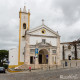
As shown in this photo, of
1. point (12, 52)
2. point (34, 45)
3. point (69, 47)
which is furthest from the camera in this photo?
point (69, 47)

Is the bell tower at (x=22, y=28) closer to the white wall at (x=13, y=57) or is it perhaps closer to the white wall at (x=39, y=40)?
the white wall at (x=13, y=57)

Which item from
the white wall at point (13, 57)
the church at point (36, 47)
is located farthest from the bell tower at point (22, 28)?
the white wall at point (13, 57)

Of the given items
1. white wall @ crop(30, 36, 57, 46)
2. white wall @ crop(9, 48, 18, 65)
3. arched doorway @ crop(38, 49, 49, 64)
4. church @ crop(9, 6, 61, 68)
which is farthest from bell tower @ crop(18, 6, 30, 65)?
arched doorway @ crop(38, 49, 49, 64)

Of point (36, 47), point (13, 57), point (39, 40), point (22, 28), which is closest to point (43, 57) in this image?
point (36, 47)

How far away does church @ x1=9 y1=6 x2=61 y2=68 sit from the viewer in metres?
31.8

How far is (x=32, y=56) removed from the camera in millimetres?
32688

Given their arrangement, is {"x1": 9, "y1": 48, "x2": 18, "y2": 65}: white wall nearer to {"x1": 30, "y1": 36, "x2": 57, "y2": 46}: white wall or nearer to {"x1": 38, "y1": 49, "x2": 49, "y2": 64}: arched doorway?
{"x1": 30, "y1": 36, "x2": 57, "y2": 46}: white wall

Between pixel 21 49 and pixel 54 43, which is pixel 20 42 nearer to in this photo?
pixel 21 49

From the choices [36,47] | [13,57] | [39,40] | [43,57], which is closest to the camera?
[36,47]

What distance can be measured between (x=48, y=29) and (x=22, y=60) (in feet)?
36.2

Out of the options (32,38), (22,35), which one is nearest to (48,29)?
(32,38)

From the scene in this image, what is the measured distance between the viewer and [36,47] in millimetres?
32094

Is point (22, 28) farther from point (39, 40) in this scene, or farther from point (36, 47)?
point (36, 47)

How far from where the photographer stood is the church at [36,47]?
3181cm
